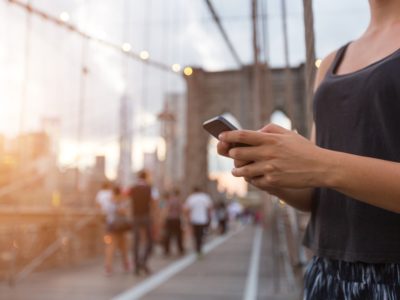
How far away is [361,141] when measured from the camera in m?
0.89

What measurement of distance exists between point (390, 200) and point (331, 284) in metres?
0.24

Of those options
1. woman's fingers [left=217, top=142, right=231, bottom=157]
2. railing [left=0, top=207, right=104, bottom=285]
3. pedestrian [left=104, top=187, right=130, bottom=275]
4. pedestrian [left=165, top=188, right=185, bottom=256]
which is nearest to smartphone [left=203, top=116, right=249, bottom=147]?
woman's fingers [left=217, top=142, right=231, bottom=157]

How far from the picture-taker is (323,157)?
2.41ft

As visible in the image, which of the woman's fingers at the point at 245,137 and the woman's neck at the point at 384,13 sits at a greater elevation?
the woman's neck at the point at 384,13

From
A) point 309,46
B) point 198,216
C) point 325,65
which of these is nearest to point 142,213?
point 198,216

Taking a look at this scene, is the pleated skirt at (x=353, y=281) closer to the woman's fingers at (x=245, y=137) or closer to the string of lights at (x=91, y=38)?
the woman's fingers at (x=245, y=137)

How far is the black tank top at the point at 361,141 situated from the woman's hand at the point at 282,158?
0.19 meters

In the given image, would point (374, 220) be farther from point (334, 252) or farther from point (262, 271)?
point (262, 271)

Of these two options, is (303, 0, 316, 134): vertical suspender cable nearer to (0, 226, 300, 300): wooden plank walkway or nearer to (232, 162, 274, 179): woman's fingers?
(232, 162, 274, 179): woman's fingers

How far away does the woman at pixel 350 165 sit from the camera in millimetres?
734

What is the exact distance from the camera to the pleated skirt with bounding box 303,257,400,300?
2.74 feet

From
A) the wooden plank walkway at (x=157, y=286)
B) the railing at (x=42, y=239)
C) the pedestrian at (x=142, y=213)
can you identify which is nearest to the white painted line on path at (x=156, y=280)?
the wooden plank walkway at (x=157, y=286)

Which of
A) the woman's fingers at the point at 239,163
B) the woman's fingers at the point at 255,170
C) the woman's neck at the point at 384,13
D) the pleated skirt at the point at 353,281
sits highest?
the woman's neck at the point at 384,13

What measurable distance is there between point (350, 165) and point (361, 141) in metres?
0.16
